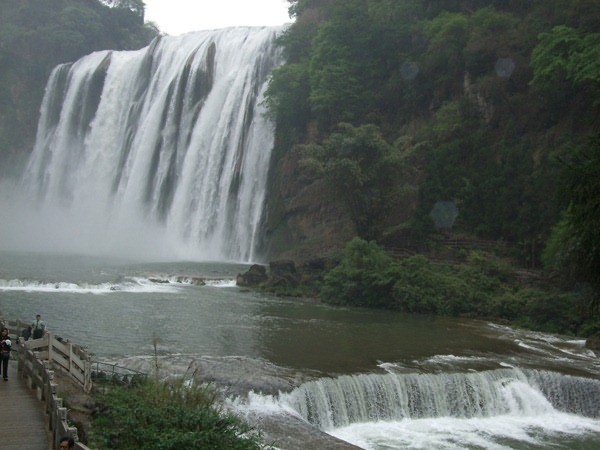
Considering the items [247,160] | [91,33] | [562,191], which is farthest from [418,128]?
[91,33]

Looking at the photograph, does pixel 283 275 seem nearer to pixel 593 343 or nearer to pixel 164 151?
pixel 593 343

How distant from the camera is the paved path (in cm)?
1080

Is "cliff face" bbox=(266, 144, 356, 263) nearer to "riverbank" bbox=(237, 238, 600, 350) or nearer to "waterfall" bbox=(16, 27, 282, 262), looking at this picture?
"waterfall" bbox=(16, 27, 282, 262)

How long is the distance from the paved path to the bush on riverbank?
69.3 ft

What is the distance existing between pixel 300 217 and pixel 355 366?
2695cm

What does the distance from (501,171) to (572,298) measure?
1010 centimetres

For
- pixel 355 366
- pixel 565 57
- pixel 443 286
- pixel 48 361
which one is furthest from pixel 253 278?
pixel 48 361

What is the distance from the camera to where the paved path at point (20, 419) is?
35.4 feet

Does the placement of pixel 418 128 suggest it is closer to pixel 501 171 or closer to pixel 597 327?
pixel 501 171

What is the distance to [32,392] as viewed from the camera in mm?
13617

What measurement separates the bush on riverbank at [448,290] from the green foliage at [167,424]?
65.7ft

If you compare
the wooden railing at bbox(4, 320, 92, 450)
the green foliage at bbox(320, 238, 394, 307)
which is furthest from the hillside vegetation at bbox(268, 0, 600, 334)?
the wooden railing at bbox(4, 320, 92, 450)

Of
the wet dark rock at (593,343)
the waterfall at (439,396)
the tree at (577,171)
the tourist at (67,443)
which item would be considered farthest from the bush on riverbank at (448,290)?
the tourist at (67,443)

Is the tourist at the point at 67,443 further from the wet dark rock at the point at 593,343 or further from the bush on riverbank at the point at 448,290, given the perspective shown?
the bush on riverbank at the point at 448,290
